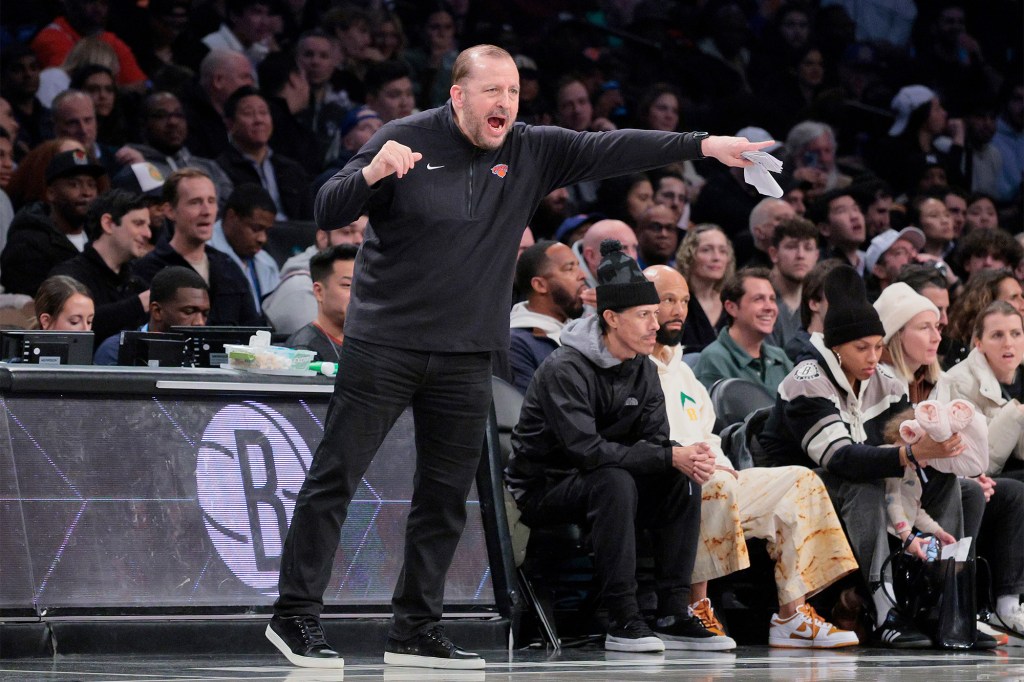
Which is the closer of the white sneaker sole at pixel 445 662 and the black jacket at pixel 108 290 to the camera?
the white sneaker sole at pixel 445 662

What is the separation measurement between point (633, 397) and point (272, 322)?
8.22 ft

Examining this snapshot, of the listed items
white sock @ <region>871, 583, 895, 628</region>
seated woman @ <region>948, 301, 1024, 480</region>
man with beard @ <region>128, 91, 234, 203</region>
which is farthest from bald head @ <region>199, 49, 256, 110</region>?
white sock @ <region>871, 583, 895, 628</region>

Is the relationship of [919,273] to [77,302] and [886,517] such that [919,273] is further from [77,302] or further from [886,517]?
[77,302]

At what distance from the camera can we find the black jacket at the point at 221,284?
7461 mm

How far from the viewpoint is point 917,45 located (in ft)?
48.8

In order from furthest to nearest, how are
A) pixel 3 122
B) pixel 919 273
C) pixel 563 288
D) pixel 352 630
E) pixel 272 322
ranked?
1. pixel 3 122
2. pixel 919 273
3. pixel 272 322
4. pixel 563 288
5. pixel 352 630

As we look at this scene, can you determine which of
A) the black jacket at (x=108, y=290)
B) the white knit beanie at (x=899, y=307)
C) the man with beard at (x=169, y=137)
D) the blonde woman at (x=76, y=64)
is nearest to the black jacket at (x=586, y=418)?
the white knit beanie at (x=899, y=307)

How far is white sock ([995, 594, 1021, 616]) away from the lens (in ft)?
21.3

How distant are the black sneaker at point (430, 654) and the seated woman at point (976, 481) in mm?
2917

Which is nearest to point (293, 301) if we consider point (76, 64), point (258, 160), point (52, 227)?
point (52, 227)

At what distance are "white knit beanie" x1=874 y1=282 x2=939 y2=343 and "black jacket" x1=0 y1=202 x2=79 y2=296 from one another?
4.12 meters

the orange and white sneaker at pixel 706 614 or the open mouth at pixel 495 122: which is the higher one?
the open mouth at pixel 495 122

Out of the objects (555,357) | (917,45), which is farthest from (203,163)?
(917,45)

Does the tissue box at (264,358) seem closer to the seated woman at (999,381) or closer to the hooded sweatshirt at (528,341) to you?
the hooded sweatshirt at (528,341)
